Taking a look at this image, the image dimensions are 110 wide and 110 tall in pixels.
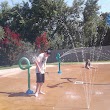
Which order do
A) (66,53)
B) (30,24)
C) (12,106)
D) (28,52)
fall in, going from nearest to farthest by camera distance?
(12,106) → (28,52) → (66,53) → (30,24)

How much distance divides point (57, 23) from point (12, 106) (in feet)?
75.0

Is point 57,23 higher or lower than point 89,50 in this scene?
higher

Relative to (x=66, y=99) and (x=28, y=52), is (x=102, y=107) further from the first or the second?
(x=28, y=52)

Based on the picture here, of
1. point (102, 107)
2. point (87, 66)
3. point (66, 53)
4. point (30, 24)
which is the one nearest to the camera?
point (102, 107)

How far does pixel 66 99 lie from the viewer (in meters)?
8.45

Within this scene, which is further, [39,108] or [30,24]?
[30,24]

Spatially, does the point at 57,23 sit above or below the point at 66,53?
above

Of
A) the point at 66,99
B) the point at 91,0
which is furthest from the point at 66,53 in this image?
the point at 66,99

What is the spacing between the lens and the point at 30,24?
29.6 metres

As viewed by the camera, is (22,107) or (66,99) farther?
(66,99)

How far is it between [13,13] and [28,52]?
714 cm

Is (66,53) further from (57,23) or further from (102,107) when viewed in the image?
(102,107)

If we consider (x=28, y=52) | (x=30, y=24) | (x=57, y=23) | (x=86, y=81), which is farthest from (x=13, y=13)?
(x=86, y=81)

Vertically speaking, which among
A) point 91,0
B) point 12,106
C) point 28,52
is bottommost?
point 12,106
